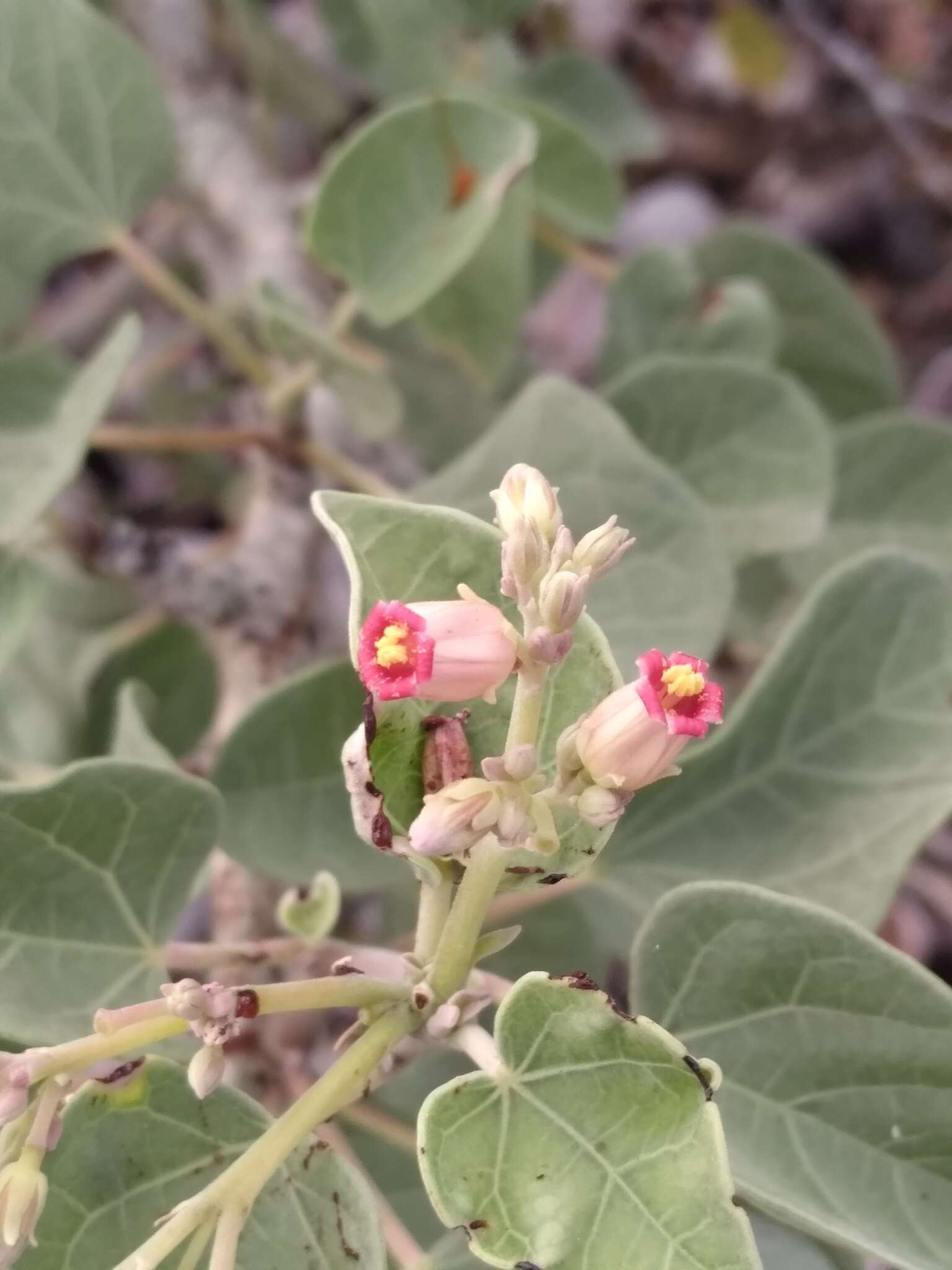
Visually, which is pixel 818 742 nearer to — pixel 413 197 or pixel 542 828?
pixel 542 828

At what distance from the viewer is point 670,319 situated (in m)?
1.29

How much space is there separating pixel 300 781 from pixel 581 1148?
1.42 ft

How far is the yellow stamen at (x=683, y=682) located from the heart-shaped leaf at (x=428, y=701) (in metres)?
0.09

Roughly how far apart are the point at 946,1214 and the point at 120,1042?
44 cm

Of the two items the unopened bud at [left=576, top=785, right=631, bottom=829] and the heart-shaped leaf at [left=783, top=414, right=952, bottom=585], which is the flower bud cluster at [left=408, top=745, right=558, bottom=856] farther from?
the heart-shaped leaf at [left=783, top=414, right=952, bottom=585]

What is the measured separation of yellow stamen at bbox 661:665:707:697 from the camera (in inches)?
18.1

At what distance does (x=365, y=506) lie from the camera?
1.79 feet

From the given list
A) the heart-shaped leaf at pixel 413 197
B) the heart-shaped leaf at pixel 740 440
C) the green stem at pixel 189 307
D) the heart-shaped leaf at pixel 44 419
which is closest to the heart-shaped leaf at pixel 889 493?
the heart-shaped leaf at pixel 740 440

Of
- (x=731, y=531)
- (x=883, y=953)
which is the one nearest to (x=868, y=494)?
(x=731, y=531)

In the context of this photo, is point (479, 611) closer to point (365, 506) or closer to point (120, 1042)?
point (365, 506)

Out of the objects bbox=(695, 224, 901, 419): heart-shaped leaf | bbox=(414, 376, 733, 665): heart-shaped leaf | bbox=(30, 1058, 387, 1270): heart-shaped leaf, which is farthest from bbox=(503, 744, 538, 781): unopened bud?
bbox=(695, 224, 901, 419): heart-shaped leaf

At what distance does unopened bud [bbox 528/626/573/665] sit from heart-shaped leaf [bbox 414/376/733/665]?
1.18 feet

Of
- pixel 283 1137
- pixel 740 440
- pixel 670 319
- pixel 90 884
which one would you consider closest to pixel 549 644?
pixel 283 1137

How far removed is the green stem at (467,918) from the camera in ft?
1.68
